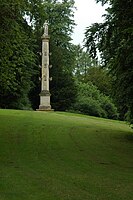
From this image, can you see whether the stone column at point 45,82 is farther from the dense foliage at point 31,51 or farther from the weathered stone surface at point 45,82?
the dense foliage at point 31,51

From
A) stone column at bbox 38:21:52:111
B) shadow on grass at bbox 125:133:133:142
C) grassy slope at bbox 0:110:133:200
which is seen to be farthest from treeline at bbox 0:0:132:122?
grassy slope at bbox 0:110:133:200

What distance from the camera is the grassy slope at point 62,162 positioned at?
996cm

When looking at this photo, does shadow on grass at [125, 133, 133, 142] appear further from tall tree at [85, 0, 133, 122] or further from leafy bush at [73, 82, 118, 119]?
leafy bush at [73, 82, 118, 119]

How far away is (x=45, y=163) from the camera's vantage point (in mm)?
14461

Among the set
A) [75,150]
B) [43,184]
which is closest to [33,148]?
[75,150]

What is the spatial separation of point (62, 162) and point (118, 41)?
6394mm

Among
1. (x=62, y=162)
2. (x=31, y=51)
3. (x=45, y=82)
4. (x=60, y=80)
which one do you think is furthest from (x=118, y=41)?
(x=60, y=80)

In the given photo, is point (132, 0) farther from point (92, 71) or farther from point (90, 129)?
point (92, 71)

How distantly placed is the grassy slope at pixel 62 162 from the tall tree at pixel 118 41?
309 cm

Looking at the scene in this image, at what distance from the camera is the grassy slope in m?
9.96

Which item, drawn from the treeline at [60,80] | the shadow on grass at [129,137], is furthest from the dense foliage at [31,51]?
the shadow on grass at [129,137]

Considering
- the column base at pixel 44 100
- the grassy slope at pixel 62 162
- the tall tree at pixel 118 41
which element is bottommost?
the grassy slope at pixel 62 162

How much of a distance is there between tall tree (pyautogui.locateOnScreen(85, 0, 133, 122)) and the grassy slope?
122 inches

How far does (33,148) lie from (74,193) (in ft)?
27.0
